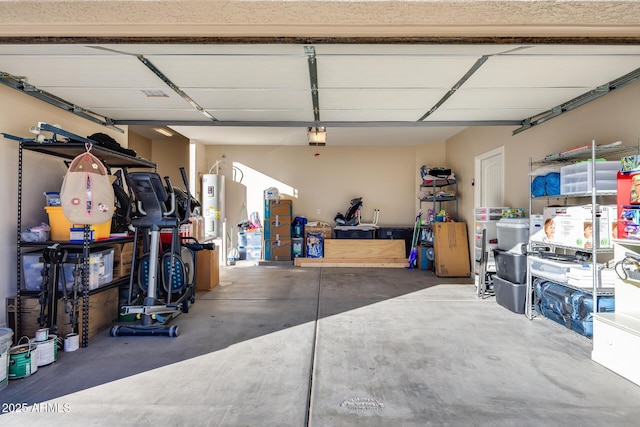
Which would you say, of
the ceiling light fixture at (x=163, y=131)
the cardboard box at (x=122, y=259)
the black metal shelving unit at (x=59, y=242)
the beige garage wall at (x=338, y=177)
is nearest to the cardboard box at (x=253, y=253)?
the beige garage wall at (x=338, y=177)

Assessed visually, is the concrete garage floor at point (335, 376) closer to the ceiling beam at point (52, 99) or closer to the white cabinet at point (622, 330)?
the white cabinet at point (622, 330)

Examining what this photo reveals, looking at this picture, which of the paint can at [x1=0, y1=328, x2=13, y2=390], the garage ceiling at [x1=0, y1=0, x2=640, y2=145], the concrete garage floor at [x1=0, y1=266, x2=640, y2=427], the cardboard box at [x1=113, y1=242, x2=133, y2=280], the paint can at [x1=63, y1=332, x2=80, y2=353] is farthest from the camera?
the cardboard box at [x1=113, y1=242, x2=133, y2=280]

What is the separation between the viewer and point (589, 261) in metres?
3.14

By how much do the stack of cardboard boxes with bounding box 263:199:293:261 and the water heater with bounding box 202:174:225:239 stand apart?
1.07 meters

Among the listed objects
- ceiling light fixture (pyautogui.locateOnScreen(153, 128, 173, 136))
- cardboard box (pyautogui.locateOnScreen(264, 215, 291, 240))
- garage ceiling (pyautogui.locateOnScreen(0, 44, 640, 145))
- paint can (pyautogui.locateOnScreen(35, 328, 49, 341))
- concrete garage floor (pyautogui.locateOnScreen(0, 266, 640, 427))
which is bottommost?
concrete garage floor (pyautogui.locateOnScreen(0, 266, 640, 427))

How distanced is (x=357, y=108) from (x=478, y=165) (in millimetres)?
3142

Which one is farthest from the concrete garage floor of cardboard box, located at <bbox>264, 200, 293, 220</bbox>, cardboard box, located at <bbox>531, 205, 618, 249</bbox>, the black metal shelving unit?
cardboard box, located at <bbox>264, 200, 293, 220</bbox>

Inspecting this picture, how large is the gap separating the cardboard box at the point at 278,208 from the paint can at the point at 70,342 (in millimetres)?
4711

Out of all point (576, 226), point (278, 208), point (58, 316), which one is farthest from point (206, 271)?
point (576, 226)

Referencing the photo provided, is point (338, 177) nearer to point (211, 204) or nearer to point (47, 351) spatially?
point (211, 204)

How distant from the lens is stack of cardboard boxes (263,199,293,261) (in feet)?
24.3

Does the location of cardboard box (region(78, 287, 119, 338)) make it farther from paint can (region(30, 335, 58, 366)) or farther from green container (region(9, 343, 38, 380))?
green container (region(9, 343, 38, 380))

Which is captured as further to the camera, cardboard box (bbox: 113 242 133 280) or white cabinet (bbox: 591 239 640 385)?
cardboard box (bbox: 113 242 133 280)

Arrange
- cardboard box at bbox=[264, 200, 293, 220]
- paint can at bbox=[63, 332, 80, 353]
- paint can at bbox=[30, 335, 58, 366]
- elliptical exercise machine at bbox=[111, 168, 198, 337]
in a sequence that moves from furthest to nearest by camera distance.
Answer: cardboard box at bbox=[264, 200, 293, 220] → elliptical exercise machine at bbox=[111, 168, 198, 337] → paint can at bbox=[63, 332, 80, 353] → paint can at bbox=[30, 335, 58, 366]
